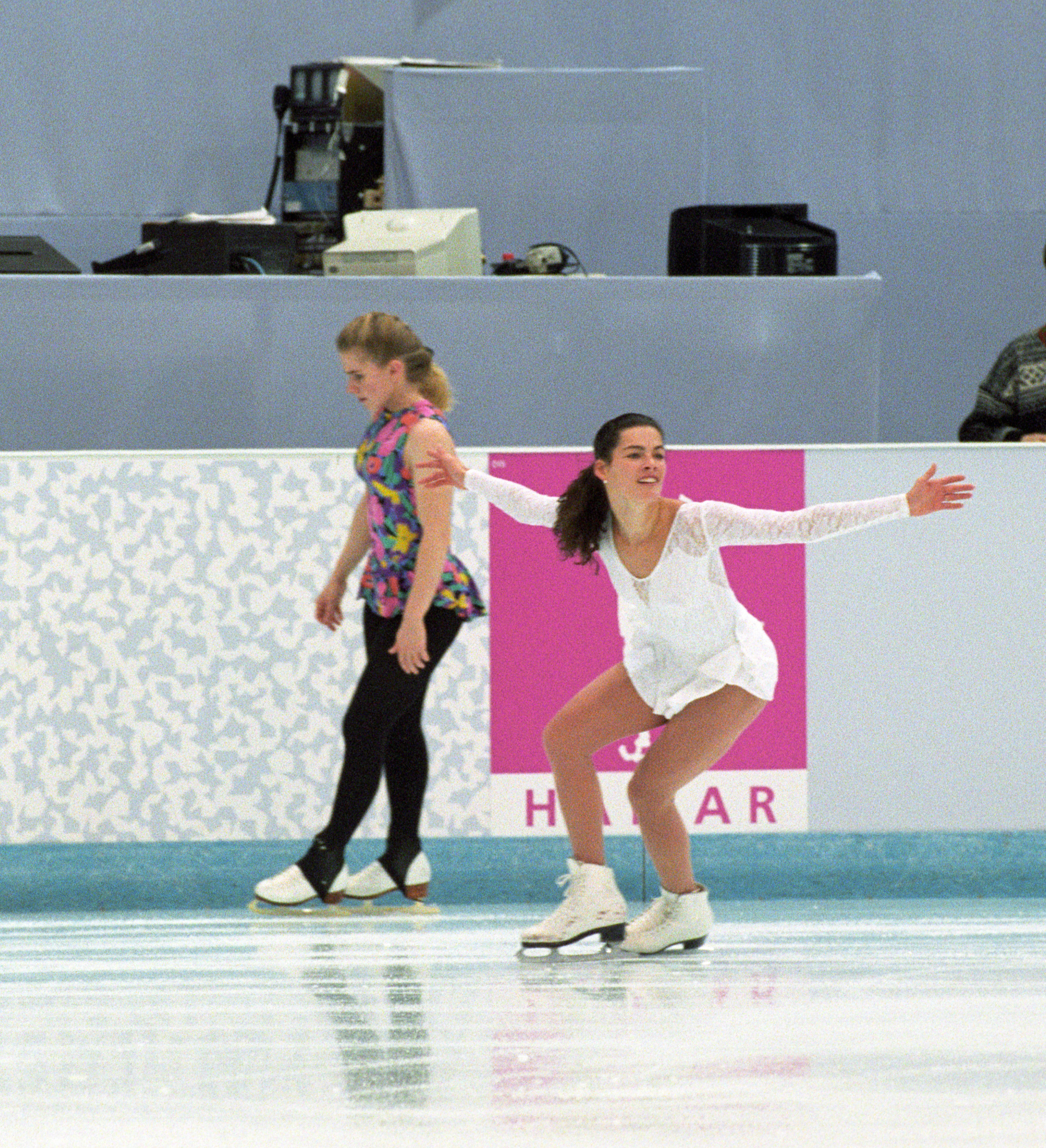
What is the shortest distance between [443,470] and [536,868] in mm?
960

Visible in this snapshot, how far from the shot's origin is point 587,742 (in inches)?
108

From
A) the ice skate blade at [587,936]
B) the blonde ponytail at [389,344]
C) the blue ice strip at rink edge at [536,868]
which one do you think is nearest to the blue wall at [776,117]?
the blue ice strip at rink edge at [536,868]

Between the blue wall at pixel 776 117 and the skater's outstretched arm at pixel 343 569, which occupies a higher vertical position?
the blue wall at pixel 776 117

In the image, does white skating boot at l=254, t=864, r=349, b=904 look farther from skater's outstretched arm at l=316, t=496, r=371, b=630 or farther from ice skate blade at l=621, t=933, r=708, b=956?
ice skate blade at l=621, t=933, r=708, b=956

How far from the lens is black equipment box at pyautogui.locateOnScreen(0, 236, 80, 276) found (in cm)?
441

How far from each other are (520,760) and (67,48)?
421cm

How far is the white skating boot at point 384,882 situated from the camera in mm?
3234

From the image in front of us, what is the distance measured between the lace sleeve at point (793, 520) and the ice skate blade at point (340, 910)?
3.39 feet

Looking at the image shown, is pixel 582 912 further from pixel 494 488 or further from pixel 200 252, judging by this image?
pixel 200 252

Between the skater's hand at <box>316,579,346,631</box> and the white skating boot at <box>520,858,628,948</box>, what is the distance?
83cm

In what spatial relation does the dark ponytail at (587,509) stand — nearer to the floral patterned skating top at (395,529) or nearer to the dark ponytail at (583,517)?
the dark ponytail at (583,517)

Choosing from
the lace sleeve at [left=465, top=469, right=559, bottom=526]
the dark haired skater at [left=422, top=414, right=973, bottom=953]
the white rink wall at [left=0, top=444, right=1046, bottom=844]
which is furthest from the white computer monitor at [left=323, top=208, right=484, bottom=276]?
the dark haired skater at [left=422, top=414, right=973, bottom=953]

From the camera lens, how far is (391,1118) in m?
1.69

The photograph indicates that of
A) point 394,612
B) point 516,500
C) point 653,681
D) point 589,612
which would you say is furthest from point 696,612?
point 589,612
